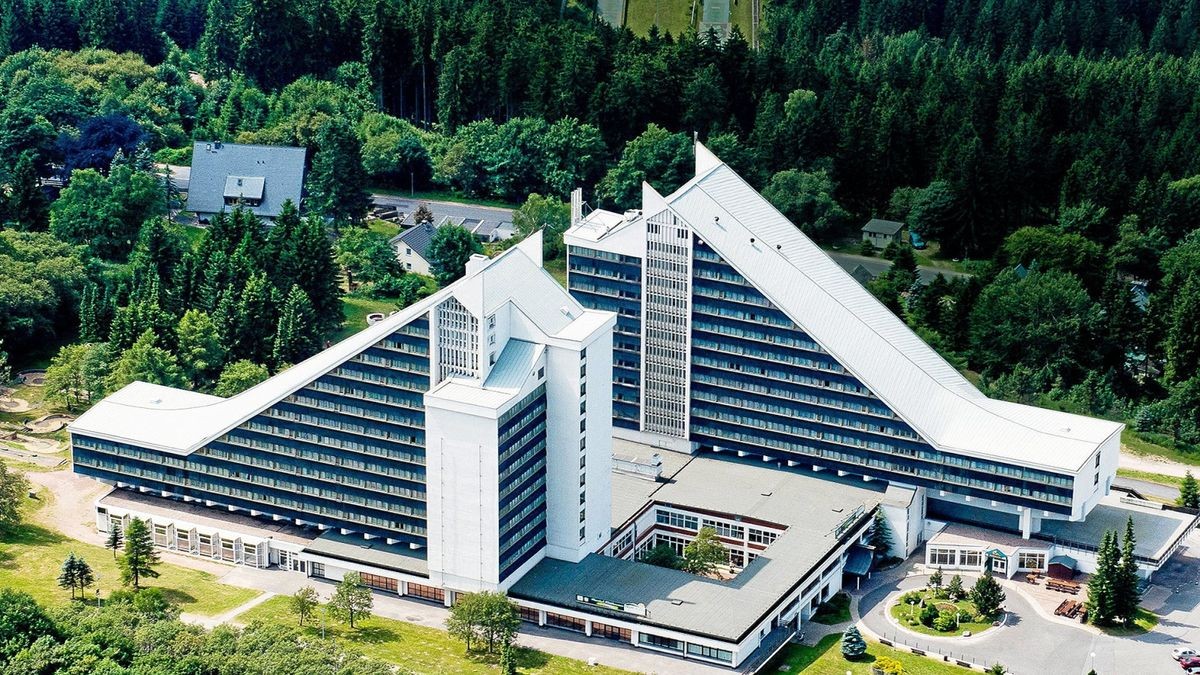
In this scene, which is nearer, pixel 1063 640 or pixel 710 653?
pixel 710 653

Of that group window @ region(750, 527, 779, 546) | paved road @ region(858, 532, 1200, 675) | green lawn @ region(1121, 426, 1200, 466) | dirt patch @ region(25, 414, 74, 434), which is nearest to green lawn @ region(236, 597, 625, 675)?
window @ region(750, 527, 779, 546)

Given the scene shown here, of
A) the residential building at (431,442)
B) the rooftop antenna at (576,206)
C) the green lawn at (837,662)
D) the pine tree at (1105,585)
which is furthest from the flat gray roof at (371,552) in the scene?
the pine tree at (1105,585)

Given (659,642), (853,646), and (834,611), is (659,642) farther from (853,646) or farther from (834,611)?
(834,611)

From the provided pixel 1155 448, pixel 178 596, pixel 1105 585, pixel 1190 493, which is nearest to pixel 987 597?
pixel 1105 585

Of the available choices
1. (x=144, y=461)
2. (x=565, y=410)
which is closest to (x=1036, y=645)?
(x=565, y=410)

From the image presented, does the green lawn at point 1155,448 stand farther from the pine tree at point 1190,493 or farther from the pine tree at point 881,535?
the pine tree at point 881,535

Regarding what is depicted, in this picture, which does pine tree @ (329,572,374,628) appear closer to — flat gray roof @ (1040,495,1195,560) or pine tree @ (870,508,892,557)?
pine tree @ (870,508,892,557)
